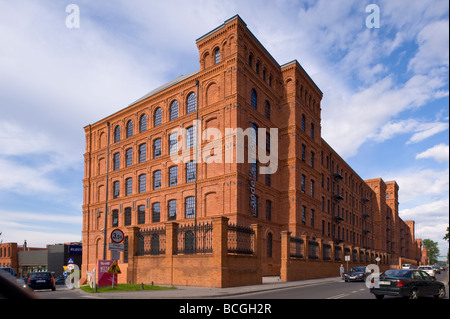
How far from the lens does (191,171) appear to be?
40.8 m

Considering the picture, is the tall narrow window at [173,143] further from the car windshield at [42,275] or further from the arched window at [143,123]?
the car windshield at [42,275]

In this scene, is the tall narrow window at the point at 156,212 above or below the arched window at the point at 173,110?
below

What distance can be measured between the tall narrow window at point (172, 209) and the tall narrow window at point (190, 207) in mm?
1879

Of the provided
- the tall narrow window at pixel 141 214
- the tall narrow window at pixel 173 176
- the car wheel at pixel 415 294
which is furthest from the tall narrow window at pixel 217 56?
the car wheel at pixel 415 294

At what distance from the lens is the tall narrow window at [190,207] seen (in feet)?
131

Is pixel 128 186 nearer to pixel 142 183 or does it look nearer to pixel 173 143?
pixel 142 183

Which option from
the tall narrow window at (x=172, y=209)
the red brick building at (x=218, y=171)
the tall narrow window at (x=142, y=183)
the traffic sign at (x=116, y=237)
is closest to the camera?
the traffic sign at (x=116, y=237)

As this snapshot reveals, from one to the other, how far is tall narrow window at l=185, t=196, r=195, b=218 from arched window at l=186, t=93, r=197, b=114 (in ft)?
30.6

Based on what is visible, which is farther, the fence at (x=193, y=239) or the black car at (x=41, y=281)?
the fence at (x=193, y=239)

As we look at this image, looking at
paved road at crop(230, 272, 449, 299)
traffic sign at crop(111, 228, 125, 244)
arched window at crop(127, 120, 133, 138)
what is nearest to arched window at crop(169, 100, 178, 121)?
arched window at crop(127, 120, 133, 138)

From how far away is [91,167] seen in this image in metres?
54.1
